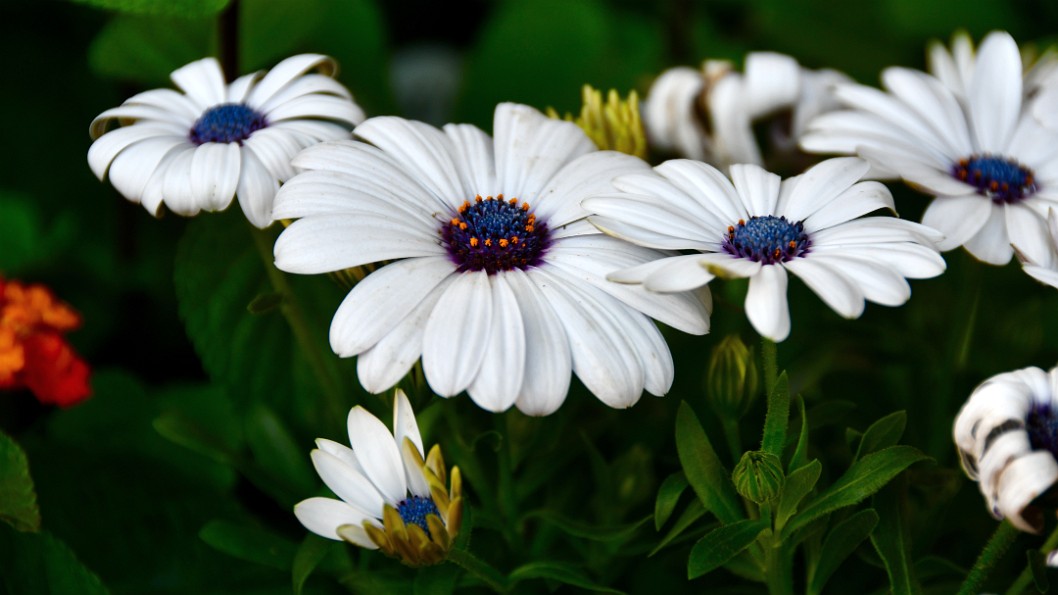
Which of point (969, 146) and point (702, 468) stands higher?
point (969, 146)

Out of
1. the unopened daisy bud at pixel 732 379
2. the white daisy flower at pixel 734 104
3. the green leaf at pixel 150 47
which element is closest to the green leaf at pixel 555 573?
the unopened daisy bud at pixel 732 379

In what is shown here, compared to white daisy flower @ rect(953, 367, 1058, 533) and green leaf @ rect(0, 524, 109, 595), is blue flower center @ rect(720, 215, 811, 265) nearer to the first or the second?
white daisy flower @ rect(953, 367, 1058, 533)

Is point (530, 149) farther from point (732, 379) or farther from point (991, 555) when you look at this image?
point (991, 555)

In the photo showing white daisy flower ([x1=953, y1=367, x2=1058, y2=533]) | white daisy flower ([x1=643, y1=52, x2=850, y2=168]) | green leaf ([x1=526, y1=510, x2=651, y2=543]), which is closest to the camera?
white daisy flower ([x1=953, y1=367, x2=1058, y2=533])

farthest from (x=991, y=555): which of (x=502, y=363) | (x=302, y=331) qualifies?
(x=302, y=331)

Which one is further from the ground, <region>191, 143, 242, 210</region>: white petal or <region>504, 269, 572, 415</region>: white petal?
<region>191, 143, 242, 210</region>: white petal

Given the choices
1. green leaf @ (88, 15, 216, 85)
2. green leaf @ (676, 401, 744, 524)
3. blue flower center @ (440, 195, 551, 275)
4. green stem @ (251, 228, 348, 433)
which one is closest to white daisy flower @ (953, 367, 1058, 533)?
green leaf @ (676, 401, 744, 524)
